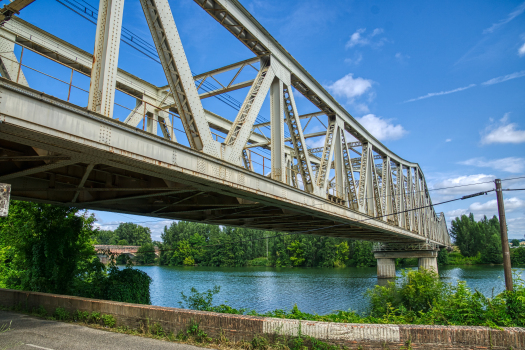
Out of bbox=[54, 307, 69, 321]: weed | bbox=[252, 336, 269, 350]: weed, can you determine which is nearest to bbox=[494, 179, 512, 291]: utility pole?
bbox=[252, 336, 269, 350]: weed

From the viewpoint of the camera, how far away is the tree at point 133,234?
130 m

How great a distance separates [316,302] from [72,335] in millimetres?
21997

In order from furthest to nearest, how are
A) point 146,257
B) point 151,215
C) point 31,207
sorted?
point 146,257, point 151,215, point 31,207

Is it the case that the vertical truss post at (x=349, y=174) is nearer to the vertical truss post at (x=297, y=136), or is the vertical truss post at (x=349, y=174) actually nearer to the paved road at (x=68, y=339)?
the vertical truss post at (x=297, y=136)

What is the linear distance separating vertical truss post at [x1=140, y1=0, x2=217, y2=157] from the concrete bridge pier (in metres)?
47.7

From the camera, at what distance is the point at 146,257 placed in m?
87.2

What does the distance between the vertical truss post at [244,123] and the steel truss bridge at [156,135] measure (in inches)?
1.4

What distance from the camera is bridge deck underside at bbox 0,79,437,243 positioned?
6.06 meters

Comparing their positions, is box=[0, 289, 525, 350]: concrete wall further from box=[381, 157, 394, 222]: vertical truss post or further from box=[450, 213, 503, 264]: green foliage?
box=[450, 213, 503, 264]: green foliage

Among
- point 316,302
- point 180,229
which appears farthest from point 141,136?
point 180,229

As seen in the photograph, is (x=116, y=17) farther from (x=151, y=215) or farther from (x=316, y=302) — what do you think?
(x=316, y=302)

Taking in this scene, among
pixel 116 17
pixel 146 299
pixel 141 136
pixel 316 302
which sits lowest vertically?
pixel 316 302

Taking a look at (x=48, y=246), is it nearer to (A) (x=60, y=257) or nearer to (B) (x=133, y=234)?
(A) (x=60, y=257)

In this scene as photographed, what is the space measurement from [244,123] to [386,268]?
47.9m
